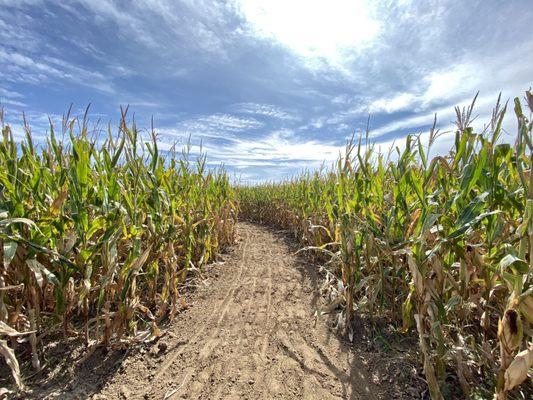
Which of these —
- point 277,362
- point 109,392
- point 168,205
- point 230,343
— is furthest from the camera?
point 168,205

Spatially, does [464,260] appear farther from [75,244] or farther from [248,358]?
[75,244]

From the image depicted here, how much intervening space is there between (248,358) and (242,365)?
95 millimetres

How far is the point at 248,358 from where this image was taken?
232cm

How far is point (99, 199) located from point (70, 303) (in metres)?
0.84

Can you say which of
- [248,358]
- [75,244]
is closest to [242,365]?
[248,358]

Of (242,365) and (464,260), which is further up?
(464,260)

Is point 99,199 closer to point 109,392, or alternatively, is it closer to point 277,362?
point 109,392

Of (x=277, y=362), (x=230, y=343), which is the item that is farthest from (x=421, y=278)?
(x=230, y=343)

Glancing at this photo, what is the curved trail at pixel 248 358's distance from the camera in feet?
6.54

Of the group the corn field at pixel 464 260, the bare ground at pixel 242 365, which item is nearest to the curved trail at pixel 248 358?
the bare ground at pixel 242 365

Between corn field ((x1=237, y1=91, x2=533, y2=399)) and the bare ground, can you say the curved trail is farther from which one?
corn field ((x1=237, y1=91, x2=533, y2=399))

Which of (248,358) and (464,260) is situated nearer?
(464,260)

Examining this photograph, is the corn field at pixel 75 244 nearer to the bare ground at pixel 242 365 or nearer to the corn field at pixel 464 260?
the bare ground at pixel 242 365

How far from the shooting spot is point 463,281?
5.96 feet
